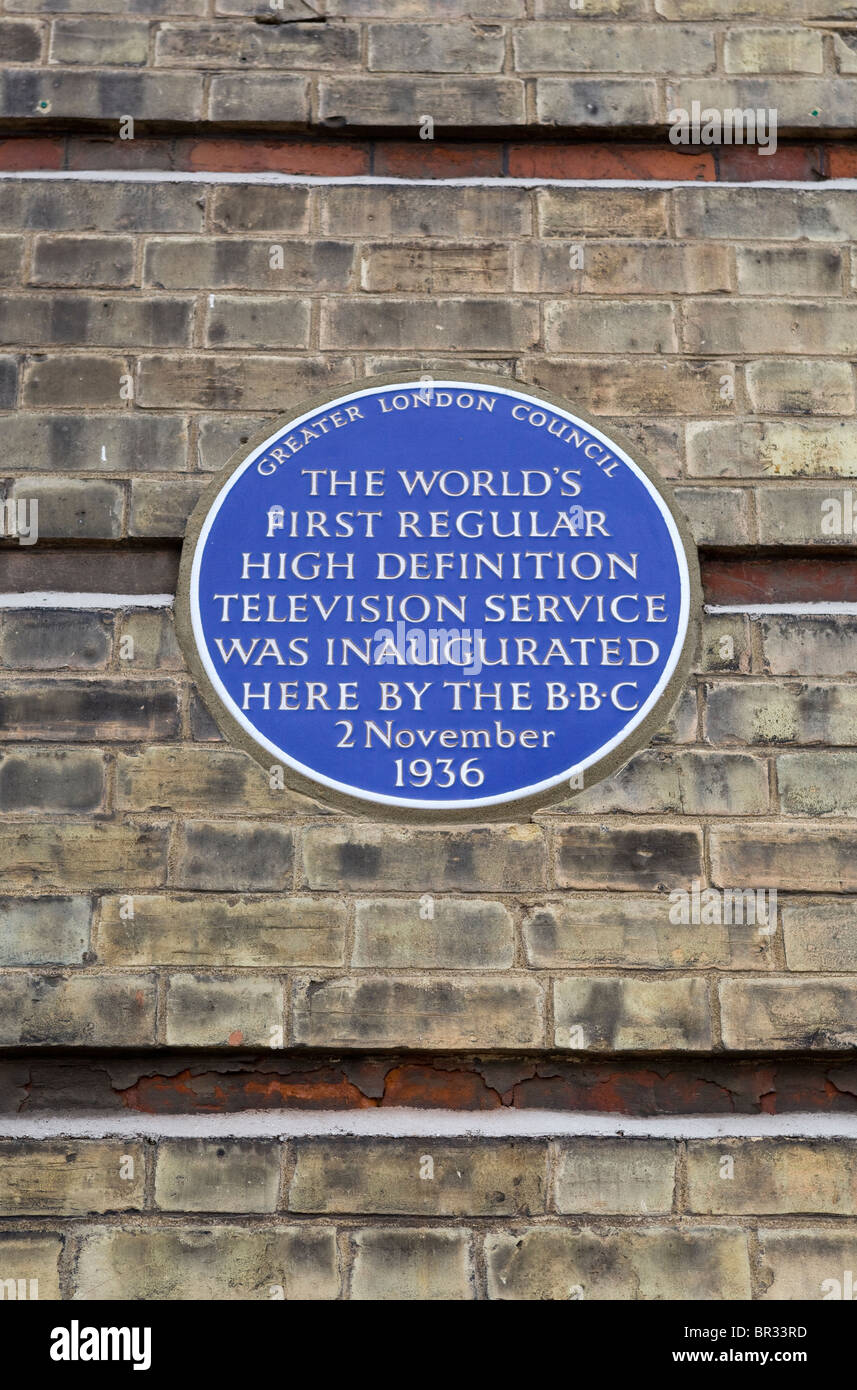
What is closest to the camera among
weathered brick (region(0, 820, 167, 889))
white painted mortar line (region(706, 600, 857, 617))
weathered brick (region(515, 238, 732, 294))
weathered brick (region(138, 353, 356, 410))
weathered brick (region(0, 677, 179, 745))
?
weathered brick (region(0, 820, 167, 889))

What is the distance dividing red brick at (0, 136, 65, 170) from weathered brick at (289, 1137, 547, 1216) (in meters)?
2.29

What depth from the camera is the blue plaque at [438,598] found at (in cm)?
269

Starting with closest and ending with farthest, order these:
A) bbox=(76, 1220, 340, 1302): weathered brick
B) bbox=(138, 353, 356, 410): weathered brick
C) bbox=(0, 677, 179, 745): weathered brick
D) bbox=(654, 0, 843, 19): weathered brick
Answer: bbox=(76, 1220, 340, 1302): weathered brick, bbox=(0, 677, 179, 745): weathered brick, bbox=(138, 353, 356, 410): weathered brick, bbox=(654, 0, 843, 19): weathered brick

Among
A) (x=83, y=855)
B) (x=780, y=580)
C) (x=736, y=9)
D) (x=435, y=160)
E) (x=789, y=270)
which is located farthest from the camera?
(x=736, y=9)

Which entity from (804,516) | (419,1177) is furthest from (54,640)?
(804,516)

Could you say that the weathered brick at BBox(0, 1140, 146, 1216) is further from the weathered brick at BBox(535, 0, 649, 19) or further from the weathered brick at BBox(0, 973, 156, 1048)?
the weathered brick at BBox(535, 0, 649, 19)

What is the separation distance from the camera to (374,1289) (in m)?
2.42

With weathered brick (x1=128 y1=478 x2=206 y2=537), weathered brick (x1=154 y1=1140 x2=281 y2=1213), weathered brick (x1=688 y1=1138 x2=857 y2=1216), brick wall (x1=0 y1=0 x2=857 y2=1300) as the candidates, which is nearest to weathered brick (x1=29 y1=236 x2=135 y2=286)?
brick wall (x1=0 y1=0 x2=857 y2=1300)

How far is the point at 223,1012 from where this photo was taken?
2.55 m

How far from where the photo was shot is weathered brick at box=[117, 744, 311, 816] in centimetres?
268

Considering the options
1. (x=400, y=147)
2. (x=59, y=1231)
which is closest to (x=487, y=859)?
(x=59, y=1231)

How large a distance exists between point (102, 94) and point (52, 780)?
166cm

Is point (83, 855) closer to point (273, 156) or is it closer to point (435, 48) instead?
point (273, 156)

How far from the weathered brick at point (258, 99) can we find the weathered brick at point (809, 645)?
1.63 m
